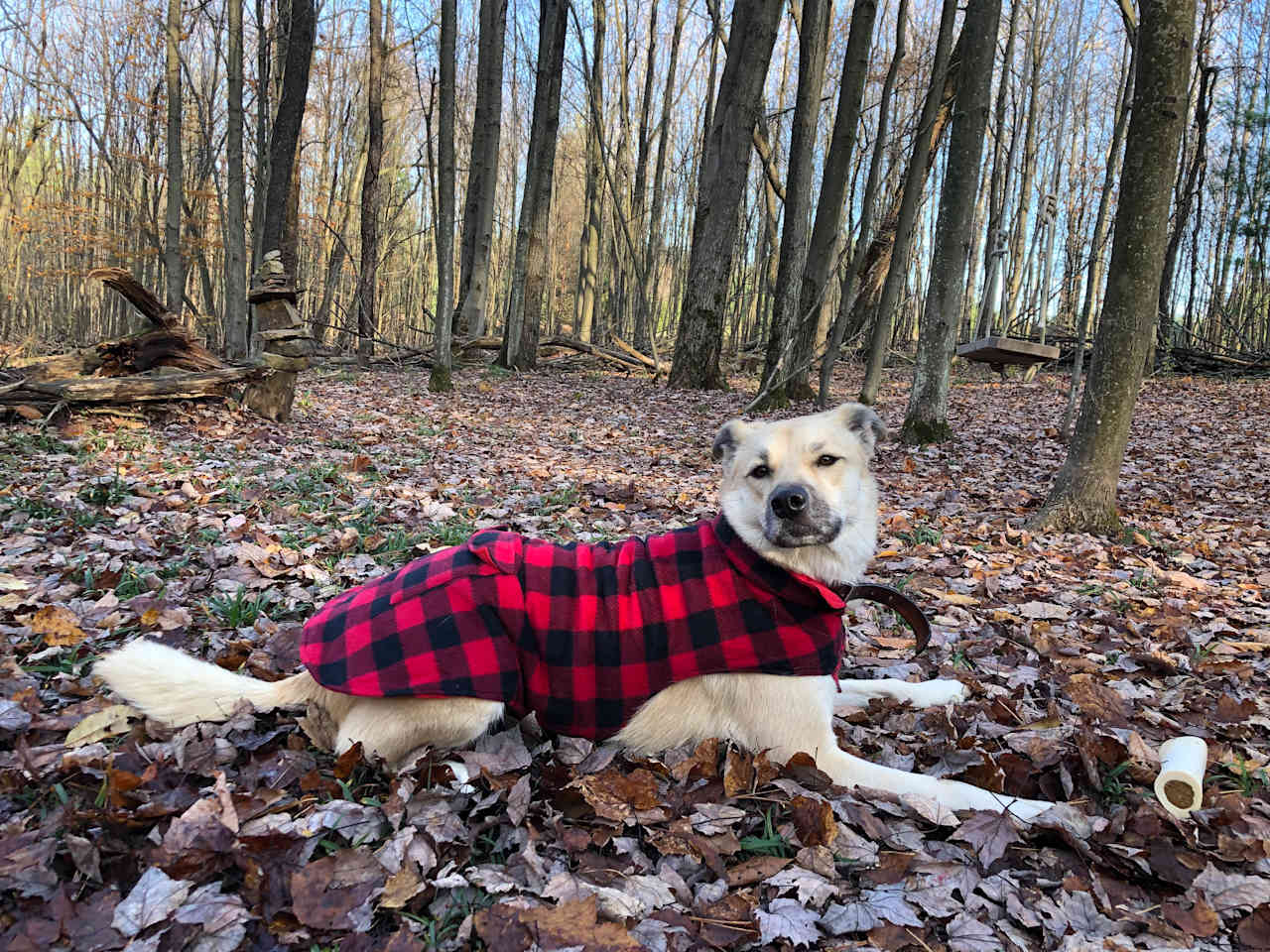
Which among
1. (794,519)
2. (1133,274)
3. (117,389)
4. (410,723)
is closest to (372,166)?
(117,389)

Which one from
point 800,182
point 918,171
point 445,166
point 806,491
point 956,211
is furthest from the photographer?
point 800,182

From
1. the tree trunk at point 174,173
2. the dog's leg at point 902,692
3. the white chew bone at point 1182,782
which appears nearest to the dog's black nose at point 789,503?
the dog's leg at point 902,692

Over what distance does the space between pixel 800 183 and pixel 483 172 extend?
8450 mm

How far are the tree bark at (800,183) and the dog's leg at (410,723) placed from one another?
11319mm

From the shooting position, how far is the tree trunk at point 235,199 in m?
12.9

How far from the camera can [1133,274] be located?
551cm

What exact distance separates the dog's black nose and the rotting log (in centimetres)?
823

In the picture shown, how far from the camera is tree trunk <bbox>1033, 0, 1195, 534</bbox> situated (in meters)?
5.34

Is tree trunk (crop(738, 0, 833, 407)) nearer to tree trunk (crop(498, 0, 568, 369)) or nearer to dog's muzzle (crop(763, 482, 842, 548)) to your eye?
tree trunk (crop(498, 0, 568, 369))

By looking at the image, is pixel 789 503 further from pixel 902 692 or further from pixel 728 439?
pixel 902 692

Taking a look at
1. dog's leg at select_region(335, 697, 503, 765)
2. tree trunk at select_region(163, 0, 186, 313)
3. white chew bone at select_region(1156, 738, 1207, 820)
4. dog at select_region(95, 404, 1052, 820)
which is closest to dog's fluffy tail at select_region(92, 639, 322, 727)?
dog at select_region(95, 404, 1052, 820)

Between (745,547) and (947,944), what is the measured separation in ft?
4.39

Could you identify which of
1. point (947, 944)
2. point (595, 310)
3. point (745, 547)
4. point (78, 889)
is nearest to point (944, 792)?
point (947, 944)

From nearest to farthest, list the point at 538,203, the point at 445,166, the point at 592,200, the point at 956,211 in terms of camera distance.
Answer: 1. the point at 956,211
2. the point at 445,166
3. the point at 538,203
4. the point at 592,200
